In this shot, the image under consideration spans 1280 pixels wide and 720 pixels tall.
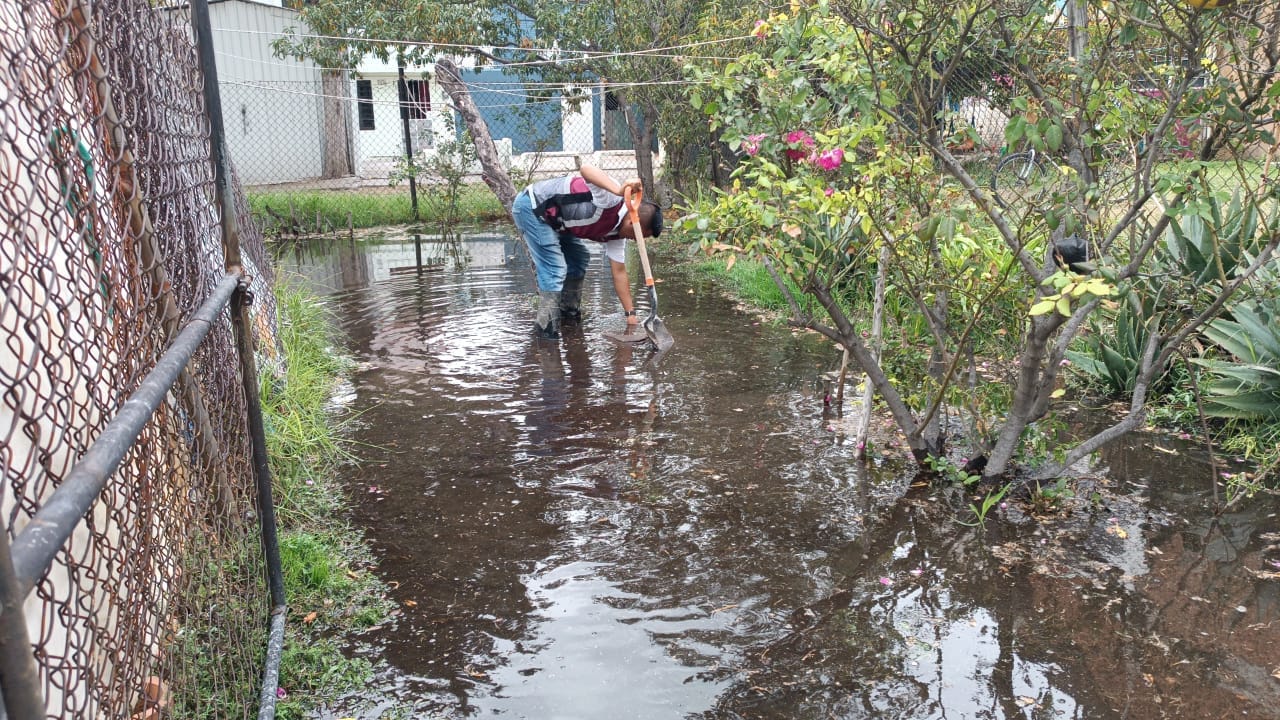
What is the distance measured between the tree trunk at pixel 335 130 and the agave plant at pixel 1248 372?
730 inches

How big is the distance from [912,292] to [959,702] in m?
1.84

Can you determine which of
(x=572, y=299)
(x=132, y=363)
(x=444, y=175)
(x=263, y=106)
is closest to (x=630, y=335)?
(x=572, y=299)

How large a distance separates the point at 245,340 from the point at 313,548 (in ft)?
3.59

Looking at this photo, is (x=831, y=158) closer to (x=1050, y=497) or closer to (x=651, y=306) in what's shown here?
(x=1050, y=497)

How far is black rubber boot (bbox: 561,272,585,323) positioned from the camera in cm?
807

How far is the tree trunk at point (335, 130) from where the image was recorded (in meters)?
20.6

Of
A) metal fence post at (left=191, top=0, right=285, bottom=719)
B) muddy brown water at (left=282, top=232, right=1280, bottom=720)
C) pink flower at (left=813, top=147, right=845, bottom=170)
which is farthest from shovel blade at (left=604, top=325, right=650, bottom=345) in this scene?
metal fence post at (left=191, top=0, right=285, bottom=719)

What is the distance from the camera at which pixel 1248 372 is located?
4773mm

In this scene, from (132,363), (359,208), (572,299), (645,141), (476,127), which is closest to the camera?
(132,363)

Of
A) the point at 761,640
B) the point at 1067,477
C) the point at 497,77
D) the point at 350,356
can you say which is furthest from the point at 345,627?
the point at 497,77

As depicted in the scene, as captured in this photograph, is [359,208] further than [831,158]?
Yes

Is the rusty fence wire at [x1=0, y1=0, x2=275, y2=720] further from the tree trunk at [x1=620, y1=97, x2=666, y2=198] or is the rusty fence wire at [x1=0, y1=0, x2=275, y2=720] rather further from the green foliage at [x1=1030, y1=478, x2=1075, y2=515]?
the tree trunk at [x1=620, y1=97, x2=666, y2=198]

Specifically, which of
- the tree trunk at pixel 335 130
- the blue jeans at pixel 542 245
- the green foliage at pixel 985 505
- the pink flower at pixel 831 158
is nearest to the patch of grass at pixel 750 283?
the blue jeans at pixel 542 245

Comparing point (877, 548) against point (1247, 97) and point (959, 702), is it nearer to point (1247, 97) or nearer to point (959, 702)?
point (959, 702)
